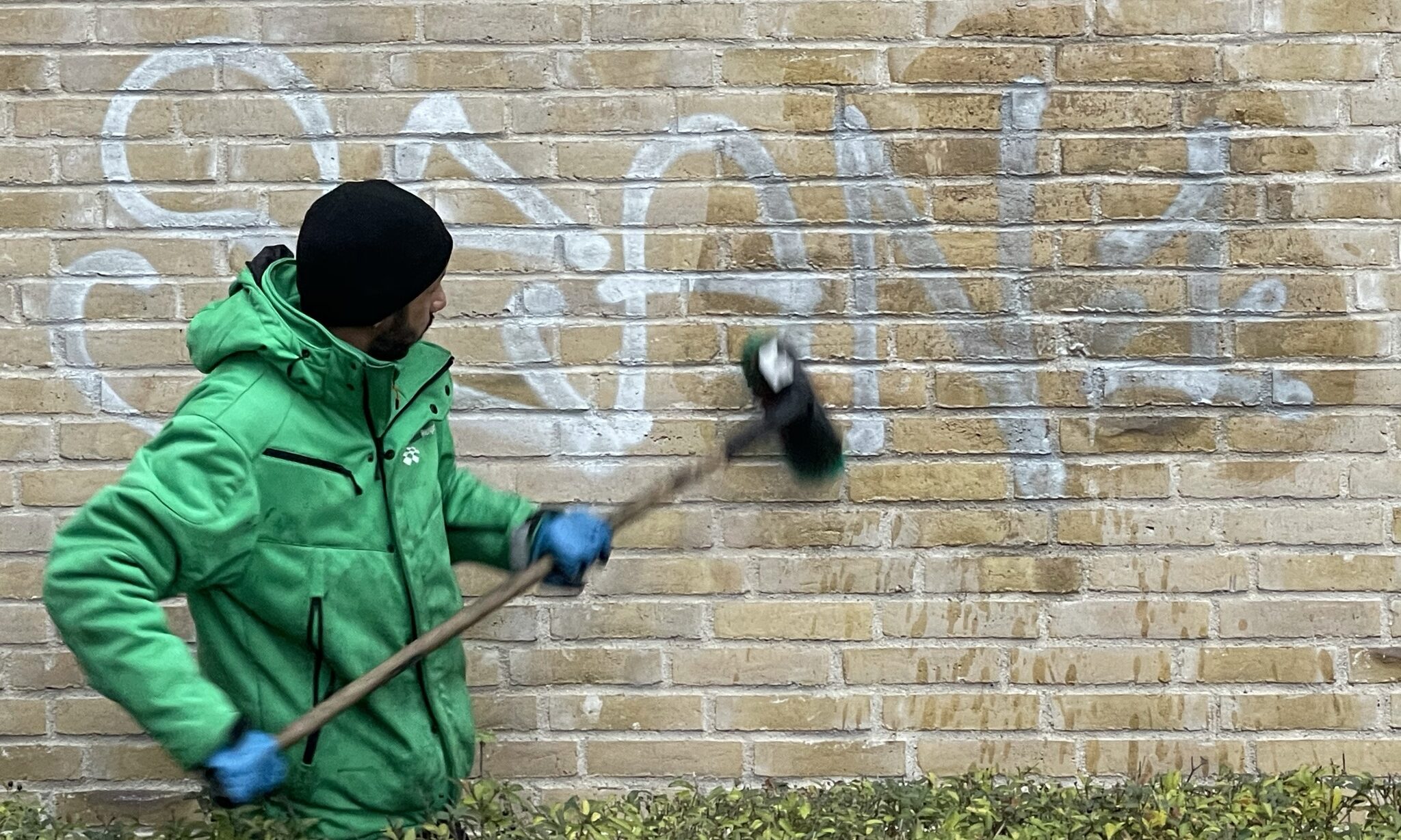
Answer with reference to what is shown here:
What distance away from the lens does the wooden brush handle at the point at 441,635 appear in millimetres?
2301

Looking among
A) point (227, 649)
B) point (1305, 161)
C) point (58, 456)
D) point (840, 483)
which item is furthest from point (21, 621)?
point (1305, 161)

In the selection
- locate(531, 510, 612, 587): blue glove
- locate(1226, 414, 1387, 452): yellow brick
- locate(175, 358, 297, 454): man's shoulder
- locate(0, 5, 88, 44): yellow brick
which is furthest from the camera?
locate(1226, 414, 1387, 452): yellow brick

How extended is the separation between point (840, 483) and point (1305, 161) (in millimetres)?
1289

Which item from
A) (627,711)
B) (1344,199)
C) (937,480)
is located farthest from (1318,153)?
(627,711)

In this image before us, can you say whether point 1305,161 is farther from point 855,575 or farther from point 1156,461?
point 855,575

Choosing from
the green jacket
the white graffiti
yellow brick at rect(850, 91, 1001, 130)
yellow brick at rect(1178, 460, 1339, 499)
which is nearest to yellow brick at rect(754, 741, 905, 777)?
the white graffiti

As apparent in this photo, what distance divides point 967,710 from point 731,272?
117cm

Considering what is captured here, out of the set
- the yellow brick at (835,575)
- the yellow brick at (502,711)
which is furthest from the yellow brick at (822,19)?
the yellow brick at (502,711)

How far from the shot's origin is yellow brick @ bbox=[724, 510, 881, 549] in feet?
11.2

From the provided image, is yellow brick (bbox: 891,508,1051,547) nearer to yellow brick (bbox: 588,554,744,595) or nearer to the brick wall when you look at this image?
the brick wall

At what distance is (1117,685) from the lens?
11.3 feet

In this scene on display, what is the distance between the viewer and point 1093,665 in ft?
11.3

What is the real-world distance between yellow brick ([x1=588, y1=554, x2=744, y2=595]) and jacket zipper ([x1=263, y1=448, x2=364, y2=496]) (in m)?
1.07

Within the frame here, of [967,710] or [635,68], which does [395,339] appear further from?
A: [967,710]
